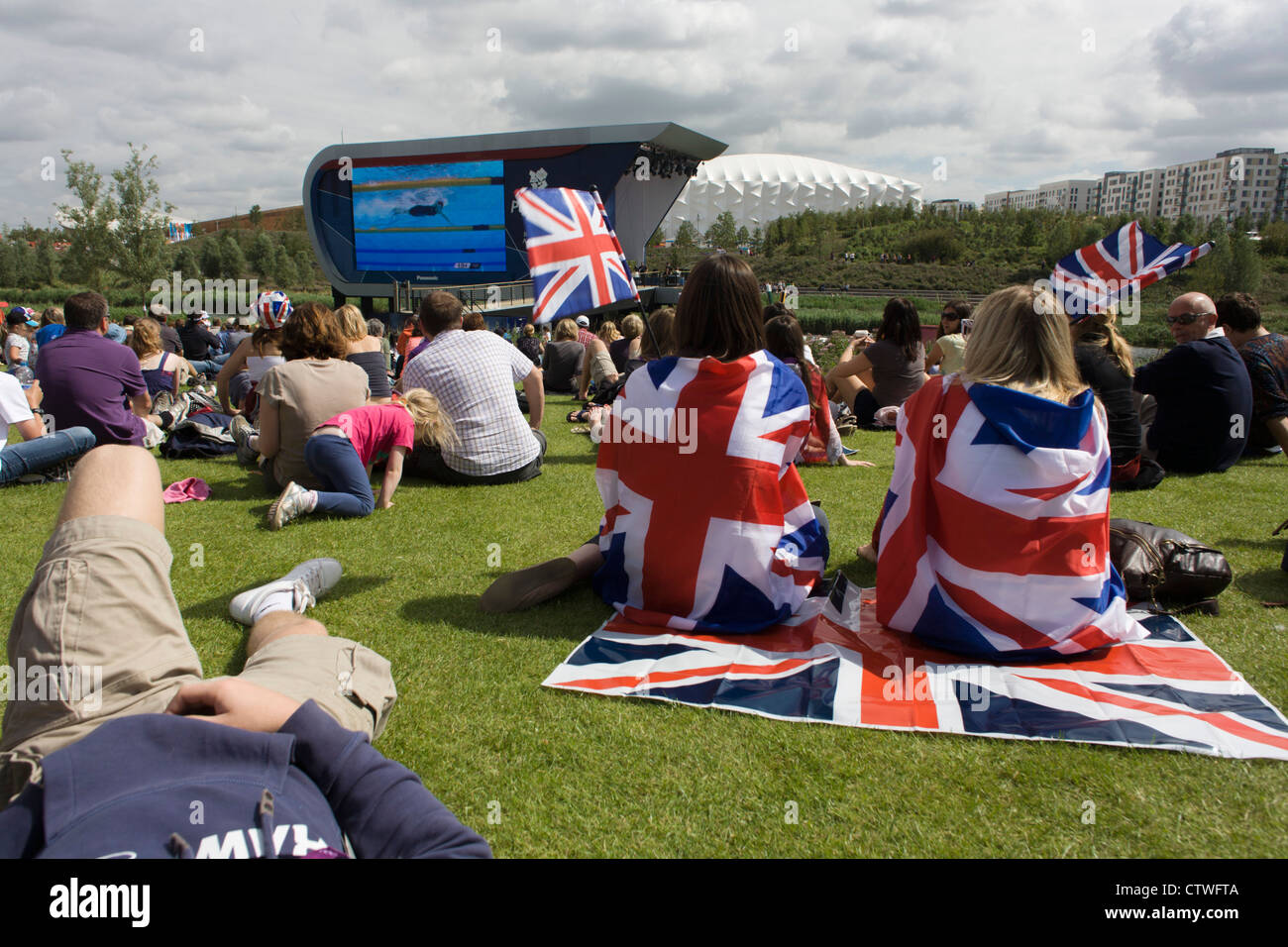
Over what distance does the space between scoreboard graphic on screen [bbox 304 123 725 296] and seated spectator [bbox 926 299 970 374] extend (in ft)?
105

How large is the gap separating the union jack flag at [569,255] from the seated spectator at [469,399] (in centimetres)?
206

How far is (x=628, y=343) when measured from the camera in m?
11.8

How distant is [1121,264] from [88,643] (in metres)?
8.83

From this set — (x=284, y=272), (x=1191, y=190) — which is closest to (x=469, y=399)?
(x=284, y=272)

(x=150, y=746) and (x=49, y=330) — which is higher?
(x=49, y=330)

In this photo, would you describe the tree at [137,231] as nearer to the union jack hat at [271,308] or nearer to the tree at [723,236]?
the union jack hat at [271,308]

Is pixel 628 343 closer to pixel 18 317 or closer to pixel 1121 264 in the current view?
pixel 1121 264

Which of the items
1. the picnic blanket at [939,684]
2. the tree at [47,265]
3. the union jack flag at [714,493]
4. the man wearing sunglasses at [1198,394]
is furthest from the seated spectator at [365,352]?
the tree at [47,265]


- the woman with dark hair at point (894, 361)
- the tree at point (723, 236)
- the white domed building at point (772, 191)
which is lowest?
the woman with dark hair at point (894, 361)

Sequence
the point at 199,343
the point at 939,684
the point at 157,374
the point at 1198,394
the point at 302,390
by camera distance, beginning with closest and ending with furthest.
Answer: the point at 939,684, the point at 302,390, the point at 1198,394, the point at 157,374, the point at 199,343

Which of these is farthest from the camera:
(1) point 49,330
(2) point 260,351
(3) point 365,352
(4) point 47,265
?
(4) point 47,265

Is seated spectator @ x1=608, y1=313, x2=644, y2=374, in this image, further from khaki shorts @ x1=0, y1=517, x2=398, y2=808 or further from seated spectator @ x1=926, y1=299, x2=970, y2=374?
khaki shorts @ x1=0, y1=517, x2=398, y2=808

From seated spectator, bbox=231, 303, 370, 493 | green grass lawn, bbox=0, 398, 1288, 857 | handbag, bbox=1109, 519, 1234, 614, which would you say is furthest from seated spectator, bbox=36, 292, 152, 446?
handbag, bbox=1109, 519, 1234, 614

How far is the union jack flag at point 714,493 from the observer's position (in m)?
3.51
